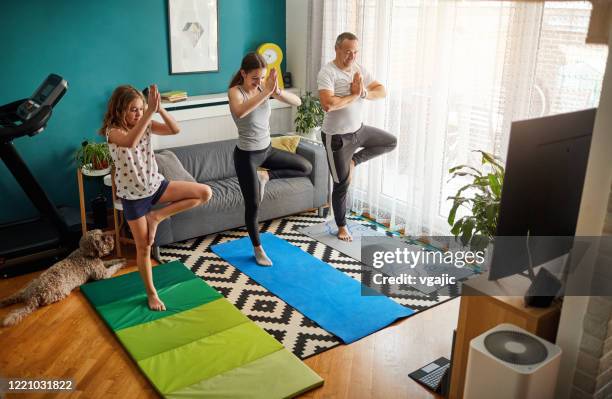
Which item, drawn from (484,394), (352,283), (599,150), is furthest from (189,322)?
(599,150)

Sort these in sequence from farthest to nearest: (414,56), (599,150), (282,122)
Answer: (282,122) < (414,56) < (599,150)

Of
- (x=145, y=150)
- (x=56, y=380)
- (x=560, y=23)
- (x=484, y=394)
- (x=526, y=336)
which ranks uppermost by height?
(x=560, y=23)

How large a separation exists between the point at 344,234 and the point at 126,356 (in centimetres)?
201

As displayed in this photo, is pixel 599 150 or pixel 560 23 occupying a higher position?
pixel 560 23

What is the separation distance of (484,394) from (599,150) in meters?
0.98

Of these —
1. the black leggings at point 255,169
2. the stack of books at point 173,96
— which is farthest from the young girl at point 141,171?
the stack of books at point 173,96

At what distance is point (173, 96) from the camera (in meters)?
5.01

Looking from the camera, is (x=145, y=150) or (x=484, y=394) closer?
(x=484, y=394)

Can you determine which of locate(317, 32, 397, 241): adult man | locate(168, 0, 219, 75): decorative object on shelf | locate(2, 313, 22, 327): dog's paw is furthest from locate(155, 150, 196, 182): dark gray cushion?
locate(2, 313, 22, 327): dog's paw

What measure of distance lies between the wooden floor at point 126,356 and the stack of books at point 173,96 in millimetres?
2050

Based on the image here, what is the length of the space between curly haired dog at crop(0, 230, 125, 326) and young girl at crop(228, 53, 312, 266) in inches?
38.0

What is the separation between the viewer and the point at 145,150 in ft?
10.7

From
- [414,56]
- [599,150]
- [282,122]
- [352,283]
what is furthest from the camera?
[282,122]

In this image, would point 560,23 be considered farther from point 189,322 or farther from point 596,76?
point 189,322
